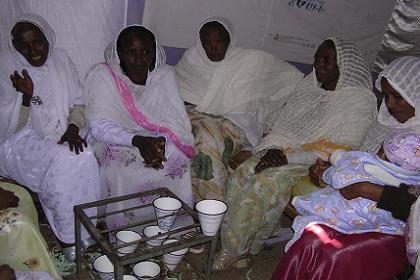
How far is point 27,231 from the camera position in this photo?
5.07 ft

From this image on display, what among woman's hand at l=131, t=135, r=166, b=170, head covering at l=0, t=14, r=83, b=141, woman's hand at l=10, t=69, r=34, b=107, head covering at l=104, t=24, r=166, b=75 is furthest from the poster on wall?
woman's hand at l=131, t=135, r=166, b=170

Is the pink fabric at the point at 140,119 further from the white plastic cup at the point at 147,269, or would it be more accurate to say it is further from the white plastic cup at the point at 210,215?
the white plastic cup at the point at 147,269

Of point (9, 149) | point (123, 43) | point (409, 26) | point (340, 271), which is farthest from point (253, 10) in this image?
point (340, 271)

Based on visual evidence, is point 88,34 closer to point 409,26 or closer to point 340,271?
point 340,271

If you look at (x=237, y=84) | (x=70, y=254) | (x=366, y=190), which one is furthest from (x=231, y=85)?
(x=70, y=254)

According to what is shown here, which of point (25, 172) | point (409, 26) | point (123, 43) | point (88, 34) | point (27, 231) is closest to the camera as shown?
point (27, 231)

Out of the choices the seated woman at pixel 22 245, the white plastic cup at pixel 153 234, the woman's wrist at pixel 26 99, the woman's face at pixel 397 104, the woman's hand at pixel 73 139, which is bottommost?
the white plastic cup at pixel 153 234

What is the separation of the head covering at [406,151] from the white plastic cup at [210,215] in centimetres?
78

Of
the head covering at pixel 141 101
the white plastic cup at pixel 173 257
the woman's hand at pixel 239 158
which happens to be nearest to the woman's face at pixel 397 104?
the woman's hand at pixel 239 158

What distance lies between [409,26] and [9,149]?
4.06 metres

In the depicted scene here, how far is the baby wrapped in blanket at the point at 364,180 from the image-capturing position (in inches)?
64.5

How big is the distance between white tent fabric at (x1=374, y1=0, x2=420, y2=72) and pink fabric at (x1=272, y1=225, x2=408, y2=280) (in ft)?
10.4

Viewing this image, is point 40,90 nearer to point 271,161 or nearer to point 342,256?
point 271,161

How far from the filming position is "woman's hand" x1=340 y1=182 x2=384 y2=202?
5.46 ft
